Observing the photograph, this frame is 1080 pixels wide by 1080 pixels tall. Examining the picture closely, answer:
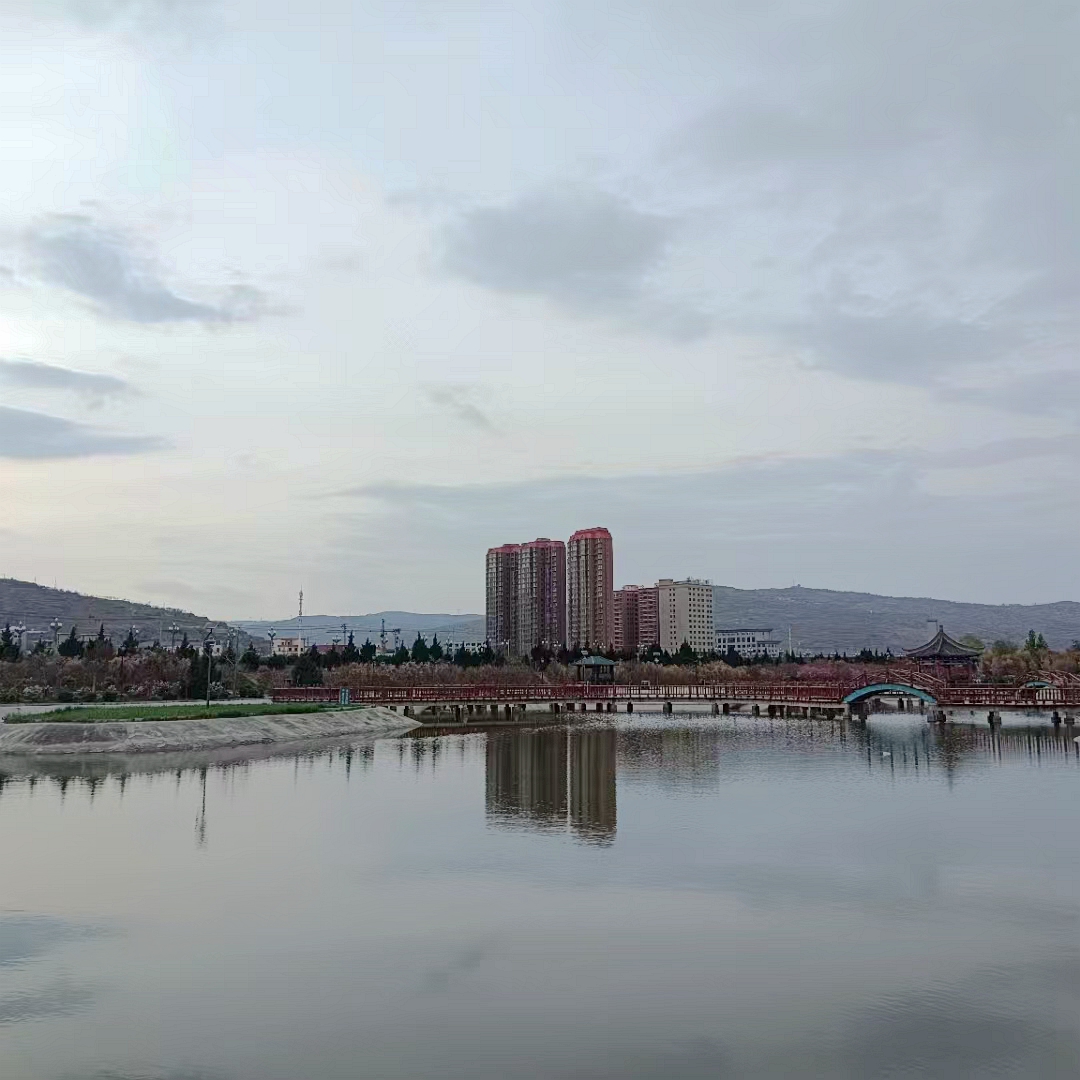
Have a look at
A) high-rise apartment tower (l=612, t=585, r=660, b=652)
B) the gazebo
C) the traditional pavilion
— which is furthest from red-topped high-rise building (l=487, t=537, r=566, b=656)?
the traditional pavilion

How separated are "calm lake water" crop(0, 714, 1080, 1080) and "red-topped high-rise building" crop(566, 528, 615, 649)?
115909 mm

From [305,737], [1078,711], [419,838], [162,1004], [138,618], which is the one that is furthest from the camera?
[138,618]

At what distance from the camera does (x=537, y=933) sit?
16016 mm

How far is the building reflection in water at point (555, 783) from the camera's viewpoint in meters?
26.7

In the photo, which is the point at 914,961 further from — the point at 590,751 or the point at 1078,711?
the point at 1078,711

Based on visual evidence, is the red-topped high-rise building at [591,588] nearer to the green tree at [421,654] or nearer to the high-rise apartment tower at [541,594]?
the high-rise apartment tower at [541,594]

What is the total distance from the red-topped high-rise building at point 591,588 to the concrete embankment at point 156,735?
3869 inches

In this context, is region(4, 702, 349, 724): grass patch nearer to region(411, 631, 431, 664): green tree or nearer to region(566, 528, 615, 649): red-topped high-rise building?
region(411, 631, 431, 664): green tree

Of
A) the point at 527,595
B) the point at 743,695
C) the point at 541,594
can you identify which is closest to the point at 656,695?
the point at 743,695

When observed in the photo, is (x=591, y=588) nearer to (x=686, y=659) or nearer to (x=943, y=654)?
(x=686, y=659)

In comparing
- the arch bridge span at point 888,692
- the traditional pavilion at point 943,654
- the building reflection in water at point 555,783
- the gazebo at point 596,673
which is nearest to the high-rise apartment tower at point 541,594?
the gazebo at point 596,673

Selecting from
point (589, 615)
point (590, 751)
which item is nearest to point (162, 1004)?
point (590, 751)

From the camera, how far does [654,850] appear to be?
74.0 ft

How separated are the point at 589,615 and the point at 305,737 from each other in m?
101
